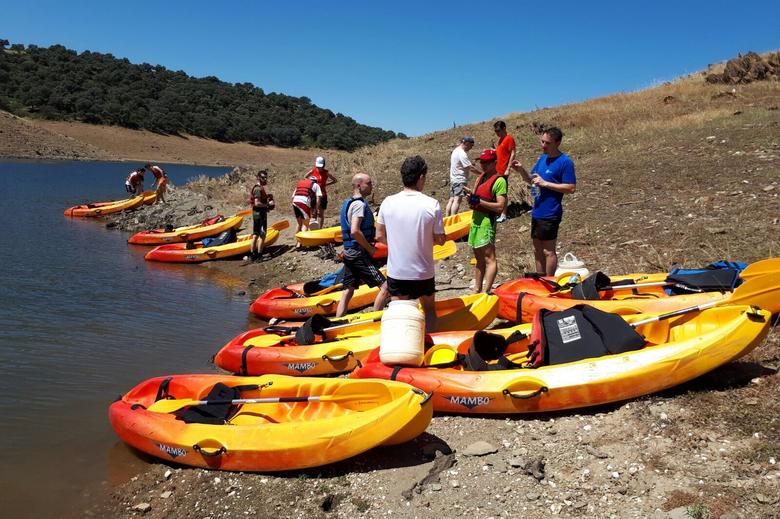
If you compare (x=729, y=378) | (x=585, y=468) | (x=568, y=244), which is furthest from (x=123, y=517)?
(x=568, y=244)

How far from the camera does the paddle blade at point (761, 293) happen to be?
16.3 feet

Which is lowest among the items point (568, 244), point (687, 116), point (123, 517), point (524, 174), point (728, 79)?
point (123, 517)

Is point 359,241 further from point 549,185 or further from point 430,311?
point 549,185

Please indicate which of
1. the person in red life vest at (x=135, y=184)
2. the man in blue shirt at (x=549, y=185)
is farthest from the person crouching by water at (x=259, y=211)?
the person in red life vest at (x=135, y=184)

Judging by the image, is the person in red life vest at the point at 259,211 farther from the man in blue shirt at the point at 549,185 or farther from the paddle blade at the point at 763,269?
the paddle blade at the point at 763,269

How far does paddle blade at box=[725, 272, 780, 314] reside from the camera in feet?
16.3

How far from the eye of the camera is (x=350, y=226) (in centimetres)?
647

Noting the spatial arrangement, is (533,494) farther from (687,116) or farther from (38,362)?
(687,116)

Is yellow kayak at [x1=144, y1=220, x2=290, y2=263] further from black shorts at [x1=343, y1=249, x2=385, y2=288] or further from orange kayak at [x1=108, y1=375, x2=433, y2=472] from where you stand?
orange kayak at [x1=108, y1=375, x2=433, y2=472]

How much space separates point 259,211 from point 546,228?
7.04 meters

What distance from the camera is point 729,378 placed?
14.7 ft

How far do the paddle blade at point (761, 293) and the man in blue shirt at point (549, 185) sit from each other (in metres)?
1.88

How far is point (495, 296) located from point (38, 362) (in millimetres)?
5415

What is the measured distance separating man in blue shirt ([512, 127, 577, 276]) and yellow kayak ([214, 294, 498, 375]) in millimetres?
955
